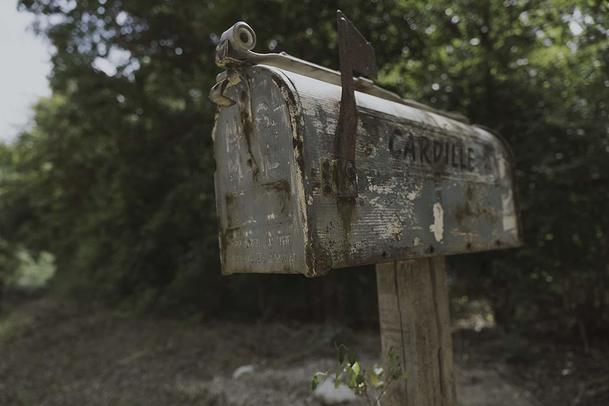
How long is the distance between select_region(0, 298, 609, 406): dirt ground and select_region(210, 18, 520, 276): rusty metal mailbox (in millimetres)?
2292

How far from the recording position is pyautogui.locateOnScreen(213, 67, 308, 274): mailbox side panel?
51.5 inches

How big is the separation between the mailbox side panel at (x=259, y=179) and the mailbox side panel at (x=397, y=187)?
0.17 ft

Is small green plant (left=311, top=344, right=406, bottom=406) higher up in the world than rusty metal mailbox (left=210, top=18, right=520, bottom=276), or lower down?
lower down

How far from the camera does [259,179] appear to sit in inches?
57.1

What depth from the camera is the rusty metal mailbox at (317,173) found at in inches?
51.4

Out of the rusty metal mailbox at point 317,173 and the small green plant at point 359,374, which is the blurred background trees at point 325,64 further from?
the small green plant at point 359,374

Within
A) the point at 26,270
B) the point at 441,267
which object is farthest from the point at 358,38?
the point at 26,270

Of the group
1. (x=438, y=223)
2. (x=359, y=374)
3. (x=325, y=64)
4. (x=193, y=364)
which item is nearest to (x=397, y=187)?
(x=438, y=223)

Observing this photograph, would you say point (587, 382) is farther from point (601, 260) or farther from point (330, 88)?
point (330, 88)

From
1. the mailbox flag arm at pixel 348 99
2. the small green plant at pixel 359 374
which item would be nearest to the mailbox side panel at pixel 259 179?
the mailbox flag arm at pixel 348 99

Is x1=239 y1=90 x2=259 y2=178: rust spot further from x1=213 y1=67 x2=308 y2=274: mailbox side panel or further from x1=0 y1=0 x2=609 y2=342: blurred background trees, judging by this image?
x1=0 y1=0 x2=609 y2=342: blurred background trees

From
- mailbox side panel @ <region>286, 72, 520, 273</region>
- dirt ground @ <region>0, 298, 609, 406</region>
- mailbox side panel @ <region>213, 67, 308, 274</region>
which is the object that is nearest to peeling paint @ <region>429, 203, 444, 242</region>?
mailbox side panel @ <region>286, 72, 520, 273</region>

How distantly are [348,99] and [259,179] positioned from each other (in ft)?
1.18

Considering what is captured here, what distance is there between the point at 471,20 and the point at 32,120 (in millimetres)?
9182
